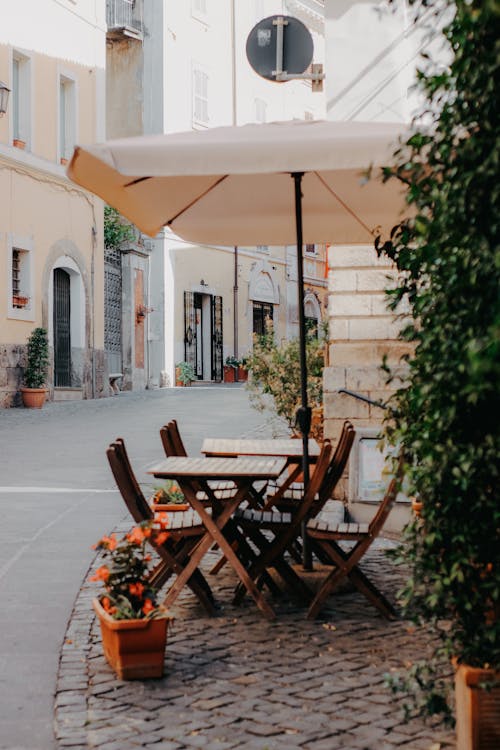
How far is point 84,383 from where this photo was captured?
23375mm

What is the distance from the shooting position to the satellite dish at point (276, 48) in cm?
1057

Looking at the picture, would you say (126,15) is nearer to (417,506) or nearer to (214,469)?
(417,506)

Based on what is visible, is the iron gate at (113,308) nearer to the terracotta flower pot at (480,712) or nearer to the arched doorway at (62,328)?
the arched doorway at (62,328)

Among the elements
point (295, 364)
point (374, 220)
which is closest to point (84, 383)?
point (295, 364)

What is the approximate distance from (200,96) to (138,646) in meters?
29.3

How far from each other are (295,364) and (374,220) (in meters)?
4.44

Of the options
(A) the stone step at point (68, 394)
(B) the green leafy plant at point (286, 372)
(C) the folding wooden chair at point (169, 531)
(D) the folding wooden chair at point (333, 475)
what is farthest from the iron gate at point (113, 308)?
(C) the folding wooden chair at point (169, 531)

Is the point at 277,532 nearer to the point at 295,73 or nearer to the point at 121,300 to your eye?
the point at 295,73

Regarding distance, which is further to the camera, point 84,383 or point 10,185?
point 84,383

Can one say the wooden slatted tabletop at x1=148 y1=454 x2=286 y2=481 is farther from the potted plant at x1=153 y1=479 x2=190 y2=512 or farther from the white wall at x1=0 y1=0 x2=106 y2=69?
the white wall at x1=0 y1=0 x2=106 y2=69

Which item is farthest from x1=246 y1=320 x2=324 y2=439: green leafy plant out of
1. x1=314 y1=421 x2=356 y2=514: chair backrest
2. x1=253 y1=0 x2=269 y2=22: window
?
x1=253 y1=0 x2=269 y2=22: window

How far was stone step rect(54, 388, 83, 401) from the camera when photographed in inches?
882

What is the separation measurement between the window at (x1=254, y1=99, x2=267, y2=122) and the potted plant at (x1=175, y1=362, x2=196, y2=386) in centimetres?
938

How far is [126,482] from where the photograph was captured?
491 cm
